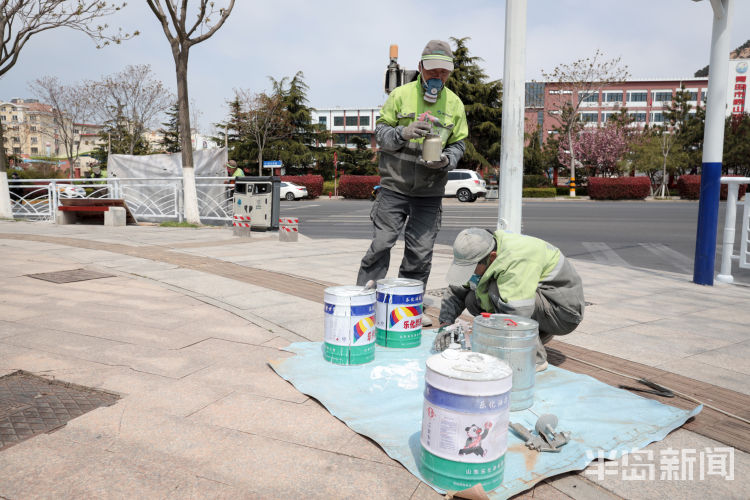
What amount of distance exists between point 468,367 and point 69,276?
18.4 ft

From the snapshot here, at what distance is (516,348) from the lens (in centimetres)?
291

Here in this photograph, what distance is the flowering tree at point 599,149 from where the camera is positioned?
48125 mm

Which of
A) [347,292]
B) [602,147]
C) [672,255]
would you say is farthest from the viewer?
[602,147]

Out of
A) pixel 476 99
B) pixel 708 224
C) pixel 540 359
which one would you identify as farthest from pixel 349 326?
pixel 476 99

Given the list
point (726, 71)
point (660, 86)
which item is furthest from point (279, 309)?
point (660, 86)

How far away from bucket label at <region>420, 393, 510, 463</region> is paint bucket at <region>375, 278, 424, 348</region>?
155 cm

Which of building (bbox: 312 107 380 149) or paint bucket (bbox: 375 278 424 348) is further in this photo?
building (bbox: 312 107 380 149)

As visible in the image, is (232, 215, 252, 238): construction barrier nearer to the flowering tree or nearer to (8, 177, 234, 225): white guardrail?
(8, 177, 234, 225): white guardrail

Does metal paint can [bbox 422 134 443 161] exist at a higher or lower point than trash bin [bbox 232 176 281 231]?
higher

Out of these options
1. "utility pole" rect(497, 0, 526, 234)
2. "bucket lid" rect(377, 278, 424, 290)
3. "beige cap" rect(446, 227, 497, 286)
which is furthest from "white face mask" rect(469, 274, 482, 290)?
"utility pole" rect(497, 0, 526, 234)

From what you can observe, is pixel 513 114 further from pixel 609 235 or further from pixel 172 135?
pixel 172 135

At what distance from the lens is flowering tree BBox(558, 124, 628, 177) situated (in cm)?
4812

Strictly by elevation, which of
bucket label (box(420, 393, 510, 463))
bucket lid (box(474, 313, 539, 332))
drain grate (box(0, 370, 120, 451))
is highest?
bucket lid (box(474, 313, 539, 332))

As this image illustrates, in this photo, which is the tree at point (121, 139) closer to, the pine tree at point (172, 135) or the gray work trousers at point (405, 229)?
the pine tree at point (172, 135)
